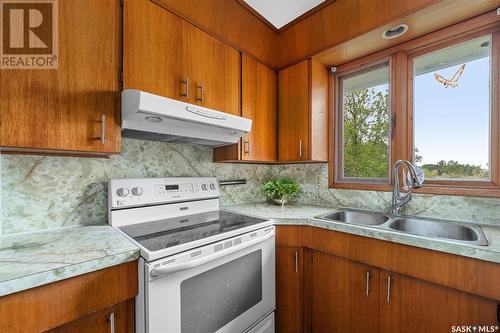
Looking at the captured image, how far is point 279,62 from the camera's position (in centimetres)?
194

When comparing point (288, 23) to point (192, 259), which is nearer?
point (192, 259)

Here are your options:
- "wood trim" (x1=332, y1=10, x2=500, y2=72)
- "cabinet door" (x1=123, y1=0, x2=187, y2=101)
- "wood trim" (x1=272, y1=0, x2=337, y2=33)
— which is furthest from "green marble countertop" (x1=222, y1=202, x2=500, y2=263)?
"wood trim" (x1=272, y1=0, x2=337, y2=33)

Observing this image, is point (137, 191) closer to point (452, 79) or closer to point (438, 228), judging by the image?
point (438, 228)

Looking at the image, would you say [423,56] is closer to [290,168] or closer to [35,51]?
[290,168]

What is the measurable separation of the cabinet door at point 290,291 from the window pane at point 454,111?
3.67 ft

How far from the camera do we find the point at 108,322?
0.82 meters

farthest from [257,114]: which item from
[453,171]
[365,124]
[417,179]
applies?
[453,171]

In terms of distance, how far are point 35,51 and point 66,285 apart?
904 mm

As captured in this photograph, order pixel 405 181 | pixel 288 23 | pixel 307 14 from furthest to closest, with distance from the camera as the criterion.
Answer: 1. pixel 288 23
2. pixel 307 14
3. pixel 405 181

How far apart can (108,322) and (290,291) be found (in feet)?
3.46

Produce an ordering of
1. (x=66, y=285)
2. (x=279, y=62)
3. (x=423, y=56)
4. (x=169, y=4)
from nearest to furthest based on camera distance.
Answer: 1. (x=66, y=285)
2. (x=169, y=4)
3. (x=423, y=56)
4. (x=279, y=62)

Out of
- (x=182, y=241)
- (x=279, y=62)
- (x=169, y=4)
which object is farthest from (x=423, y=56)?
(x=182, y=241)

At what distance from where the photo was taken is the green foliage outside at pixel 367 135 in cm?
169

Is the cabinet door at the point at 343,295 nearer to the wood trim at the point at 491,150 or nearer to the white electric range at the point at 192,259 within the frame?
the white electric range at the point at 192,259
